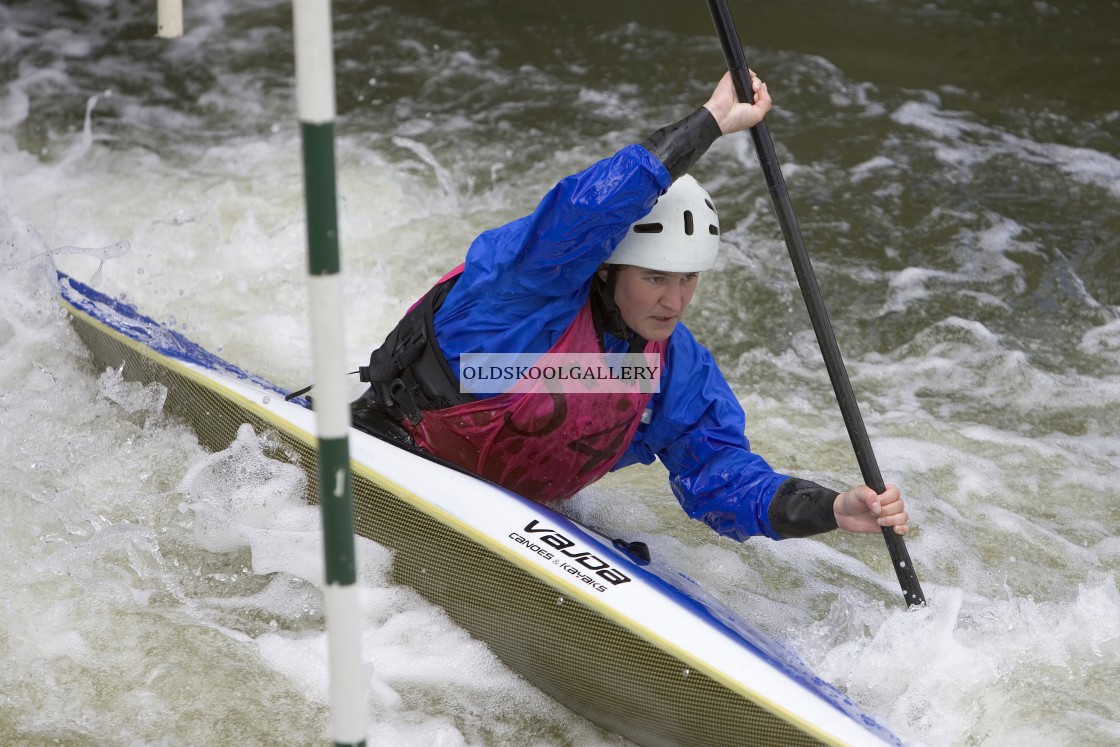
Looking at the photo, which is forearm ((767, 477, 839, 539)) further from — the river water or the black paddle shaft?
the river water

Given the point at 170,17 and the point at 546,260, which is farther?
the point at 170,17

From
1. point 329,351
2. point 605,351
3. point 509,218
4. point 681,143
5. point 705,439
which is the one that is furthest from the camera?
point 509,218

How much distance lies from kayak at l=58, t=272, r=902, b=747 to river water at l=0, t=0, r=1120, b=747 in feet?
0.26

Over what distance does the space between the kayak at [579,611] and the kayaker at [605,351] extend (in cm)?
14

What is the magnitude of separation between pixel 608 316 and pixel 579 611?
2.01 feet

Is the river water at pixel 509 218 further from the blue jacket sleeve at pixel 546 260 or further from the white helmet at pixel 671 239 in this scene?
the white helmet at pixel 671 239

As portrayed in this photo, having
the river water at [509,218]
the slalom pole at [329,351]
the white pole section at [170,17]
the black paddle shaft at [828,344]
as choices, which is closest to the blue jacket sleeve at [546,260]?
the black paddle shaft at [828,344]

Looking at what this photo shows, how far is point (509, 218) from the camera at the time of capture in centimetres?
501

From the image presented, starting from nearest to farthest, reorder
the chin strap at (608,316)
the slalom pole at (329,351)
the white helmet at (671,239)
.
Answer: the slalom pole at (329,351) < the white helmet at (671,239) < the chin strap at (608,316)

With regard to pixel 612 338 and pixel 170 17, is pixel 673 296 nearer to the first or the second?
pixel 612 338

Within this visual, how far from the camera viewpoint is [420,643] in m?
2.52

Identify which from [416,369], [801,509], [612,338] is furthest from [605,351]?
[801,509]

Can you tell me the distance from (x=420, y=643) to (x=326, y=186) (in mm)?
1446

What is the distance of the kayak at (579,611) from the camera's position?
2146 mm
